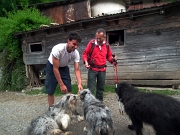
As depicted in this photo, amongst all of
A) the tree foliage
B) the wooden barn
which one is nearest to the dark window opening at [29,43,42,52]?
the tree foliage

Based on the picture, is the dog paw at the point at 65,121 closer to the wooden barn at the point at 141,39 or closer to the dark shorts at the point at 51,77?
the dark shorts at the point at 51,77

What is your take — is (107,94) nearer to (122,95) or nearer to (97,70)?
(97,70)

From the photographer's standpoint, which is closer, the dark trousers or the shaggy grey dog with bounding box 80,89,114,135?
the shaggy grey dog with bounding box 80,89,114,135

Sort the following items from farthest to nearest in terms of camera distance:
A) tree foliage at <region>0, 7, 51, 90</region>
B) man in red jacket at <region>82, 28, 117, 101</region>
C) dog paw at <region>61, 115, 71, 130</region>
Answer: tree foliage at <region>0, 7, 51, 90</region>
man in red jacket at <region>82, 28, 117, 101</region>
dog paw at <region>61, 115, 71, 130</region>

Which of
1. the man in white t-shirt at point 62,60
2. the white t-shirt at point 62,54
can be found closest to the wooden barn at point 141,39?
the white t-shirt at point 62,54

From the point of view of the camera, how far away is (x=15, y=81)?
11.9 metres

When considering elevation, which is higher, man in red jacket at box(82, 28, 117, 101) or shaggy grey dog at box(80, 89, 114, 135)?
man in red jacket at box(82, 28, 117, 101)

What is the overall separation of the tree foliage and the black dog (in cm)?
963

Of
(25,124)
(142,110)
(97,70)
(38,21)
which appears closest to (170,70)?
(97,70)

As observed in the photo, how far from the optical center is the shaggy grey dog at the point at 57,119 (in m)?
3.76

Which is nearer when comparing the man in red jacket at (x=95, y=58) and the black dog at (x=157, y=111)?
the black dog at (x=157, y=111)

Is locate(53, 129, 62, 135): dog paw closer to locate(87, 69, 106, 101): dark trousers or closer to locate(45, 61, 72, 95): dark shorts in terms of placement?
locate(45, 61, 72, 95): dark shorts

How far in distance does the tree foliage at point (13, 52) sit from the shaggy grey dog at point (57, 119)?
27.2 ft

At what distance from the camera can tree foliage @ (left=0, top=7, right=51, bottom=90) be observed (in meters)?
11.9
